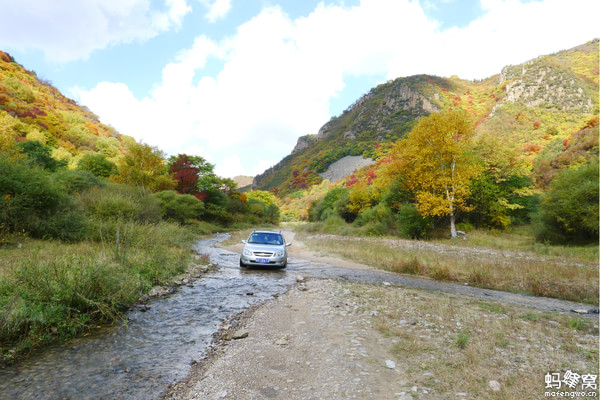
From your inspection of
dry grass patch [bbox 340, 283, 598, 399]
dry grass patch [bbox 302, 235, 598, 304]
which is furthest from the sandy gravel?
dry grass patch [bbox 302, 235, 598, 304]

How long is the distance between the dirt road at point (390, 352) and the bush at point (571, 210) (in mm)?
15363

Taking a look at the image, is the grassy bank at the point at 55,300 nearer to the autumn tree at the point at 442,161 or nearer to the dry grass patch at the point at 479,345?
the dry grass patch at the point at 479,345

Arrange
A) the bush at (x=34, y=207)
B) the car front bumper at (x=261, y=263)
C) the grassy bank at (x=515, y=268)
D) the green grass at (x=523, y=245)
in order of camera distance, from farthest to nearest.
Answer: the green grass at (x=523, y=245) < the car front bumper at (x=261, y=263) < the bush at (x=34, y=207) < the grassy bank at (x=515, y=268)

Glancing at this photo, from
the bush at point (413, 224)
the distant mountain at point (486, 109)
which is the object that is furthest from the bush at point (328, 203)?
the bush at point (413, 224)

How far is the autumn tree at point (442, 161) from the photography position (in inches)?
977

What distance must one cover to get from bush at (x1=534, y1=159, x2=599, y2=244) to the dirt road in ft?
50.4

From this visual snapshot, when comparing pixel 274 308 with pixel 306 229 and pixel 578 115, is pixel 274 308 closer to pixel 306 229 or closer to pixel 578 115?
pixel 306 229

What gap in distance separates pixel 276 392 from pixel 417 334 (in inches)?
135

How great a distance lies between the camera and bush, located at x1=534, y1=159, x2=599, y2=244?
1795 centimetres

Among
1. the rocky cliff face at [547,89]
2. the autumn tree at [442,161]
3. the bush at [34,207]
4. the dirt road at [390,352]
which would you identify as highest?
the rocky cliff face at [547,89]

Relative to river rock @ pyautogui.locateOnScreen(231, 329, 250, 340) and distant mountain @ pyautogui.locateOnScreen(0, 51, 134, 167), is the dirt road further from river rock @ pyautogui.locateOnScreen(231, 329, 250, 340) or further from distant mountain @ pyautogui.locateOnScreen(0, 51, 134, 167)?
distant mountain @ pyautogui.locateOnScreen(0, 51, 134, 167)

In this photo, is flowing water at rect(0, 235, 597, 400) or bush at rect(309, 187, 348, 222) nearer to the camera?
flowing water at rect(0, 235, 597, 400)

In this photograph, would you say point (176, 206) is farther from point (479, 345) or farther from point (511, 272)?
point (479, 345)

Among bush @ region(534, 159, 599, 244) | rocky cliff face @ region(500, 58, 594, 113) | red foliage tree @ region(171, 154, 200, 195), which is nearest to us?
bush @ region(534, 159, 599, 244)
